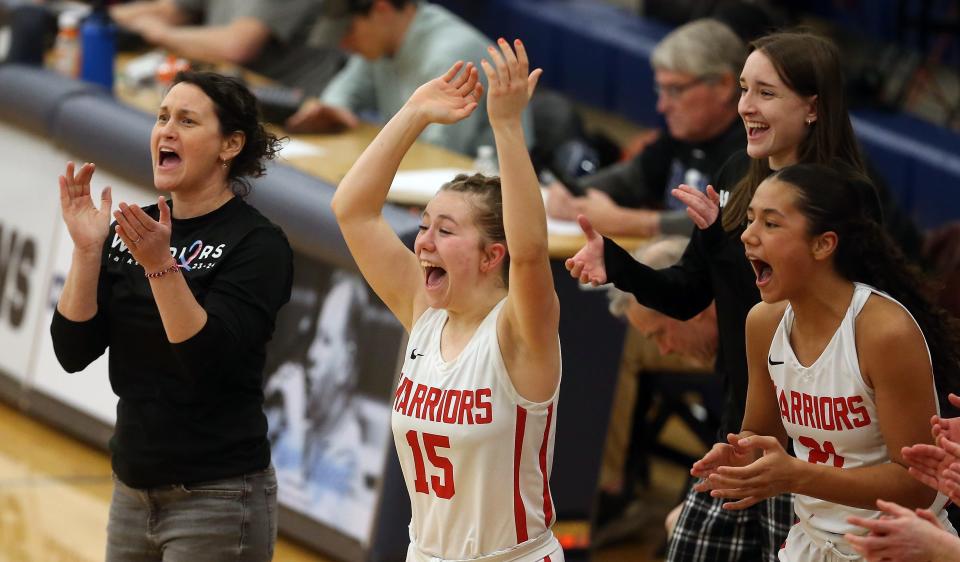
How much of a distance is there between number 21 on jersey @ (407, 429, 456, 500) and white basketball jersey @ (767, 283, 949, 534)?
70 cm

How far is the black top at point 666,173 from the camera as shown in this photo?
17.4 feet

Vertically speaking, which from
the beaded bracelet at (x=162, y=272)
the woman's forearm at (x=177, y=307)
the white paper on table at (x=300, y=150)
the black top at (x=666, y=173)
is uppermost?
the beaded bracelet at (x=162, y=272)

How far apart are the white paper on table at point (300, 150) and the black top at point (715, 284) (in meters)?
2.59

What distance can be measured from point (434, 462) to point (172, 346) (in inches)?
24.7

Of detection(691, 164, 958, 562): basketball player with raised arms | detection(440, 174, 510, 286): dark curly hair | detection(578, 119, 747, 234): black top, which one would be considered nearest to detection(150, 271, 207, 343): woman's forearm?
detection(440, 174, 510, 286): dark curly hair

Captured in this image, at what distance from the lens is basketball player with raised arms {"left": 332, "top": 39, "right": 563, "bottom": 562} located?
3053 millimetres

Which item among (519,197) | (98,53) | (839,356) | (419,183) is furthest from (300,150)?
(839,356)

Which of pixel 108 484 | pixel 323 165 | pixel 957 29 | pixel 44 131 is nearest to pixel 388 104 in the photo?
pixel 323 165

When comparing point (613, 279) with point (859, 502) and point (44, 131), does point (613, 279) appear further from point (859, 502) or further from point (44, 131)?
point (44, 131)

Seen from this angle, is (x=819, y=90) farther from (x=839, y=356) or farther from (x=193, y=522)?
(x=193, y=522)

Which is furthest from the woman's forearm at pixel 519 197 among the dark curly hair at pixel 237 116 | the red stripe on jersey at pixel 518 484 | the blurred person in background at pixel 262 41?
the blurred person in background at pixel 262 41

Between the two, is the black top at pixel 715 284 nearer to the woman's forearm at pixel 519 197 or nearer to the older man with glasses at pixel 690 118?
the woman's forearm at pixel 519 197

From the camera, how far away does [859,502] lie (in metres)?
3.05

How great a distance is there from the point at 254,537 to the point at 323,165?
2596 millimetres
